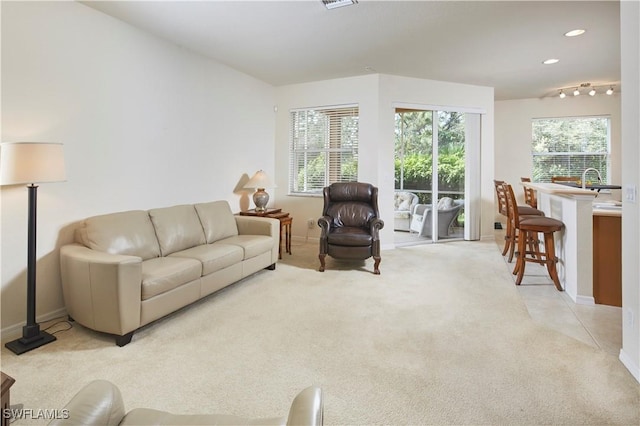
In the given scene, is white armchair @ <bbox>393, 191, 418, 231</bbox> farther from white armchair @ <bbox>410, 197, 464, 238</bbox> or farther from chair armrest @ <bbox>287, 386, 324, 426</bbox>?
chair armrest @ <bbox>287, 386, 324, 426</bbox>

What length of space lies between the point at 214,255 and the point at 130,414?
2.05m

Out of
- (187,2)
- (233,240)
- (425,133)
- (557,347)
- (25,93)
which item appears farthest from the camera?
(425,133)

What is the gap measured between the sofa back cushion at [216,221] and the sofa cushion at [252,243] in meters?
0.11

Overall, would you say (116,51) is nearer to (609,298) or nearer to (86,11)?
(86,11)

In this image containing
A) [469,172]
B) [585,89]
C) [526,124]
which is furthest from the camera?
[526,124]

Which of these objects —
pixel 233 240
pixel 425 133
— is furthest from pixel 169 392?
pixel 425 133

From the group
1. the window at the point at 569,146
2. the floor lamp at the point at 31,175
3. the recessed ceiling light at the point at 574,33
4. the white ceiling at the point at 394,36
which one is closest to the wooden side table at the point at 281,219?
the white ceiling at the point at 394,36

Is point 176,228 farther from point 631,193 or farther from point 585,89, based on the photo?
point 585,89

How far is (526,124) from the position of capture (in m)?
7.08

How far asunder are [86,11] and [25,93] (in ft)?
3.14

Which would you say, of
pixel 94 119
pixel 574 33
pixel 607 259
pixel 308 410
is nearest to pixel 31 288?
pixel 94 119

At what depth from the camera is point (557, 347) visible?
2.33 m

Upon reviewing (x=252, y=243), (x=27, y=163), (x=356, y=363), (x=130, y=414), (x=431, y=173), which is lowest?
(x=356, y=363)

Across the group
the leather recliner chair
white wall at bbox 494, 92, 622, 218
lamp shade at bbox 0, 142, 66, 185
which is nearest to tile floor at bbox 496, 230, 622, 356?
the leather recliner chair
